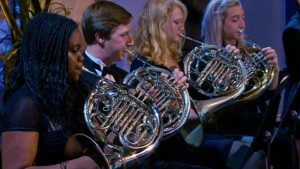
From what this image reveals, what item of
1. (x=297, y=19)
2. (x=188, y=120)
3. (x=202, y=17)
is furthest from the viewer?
(x=202, y=17)

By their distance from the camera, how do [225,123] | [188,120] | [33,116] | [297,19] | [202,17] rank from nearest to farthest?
[33,116]
[188,120]
[297,19]
[225,123]
[202,17]

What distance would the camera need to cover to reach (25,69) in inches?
77.5

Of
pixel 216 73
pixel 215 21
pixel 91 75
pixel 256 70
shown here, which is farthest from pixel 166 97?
pixel 215 21

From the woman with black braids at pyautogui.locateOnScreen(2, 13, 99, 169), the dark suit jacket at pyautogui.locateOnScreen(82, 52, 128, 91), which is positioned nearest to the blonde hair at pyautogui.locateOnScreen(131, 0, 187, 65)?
the dark suit jacket at pyautogui.locateOnScreen(82, 52, 128, 91)

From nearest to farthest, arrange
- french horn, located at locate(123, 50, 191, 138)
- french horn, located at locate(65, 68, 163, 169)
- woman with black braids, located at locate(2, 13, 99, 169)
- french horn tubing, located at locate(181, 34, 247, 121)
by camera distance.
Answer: woman with black braids, located at locate(2, 13, 99, 169)
french horn, located at locate(65, 68, 163, 169)
french horn, located at locate(123, 50, 191, 138)
french horn tubing, located at locate(181, 34, 247, 121)

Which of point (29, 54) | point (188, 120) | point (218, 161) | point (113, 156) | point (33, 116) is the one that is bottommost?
point (218, 161)

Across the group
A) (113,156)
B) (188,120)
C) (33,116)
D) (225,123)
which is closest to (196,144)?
(188,120)

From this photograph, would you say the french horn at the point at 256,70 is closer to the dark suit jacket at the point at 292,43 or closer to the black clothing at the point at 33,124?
the dark suit jacket at the point at 292,43

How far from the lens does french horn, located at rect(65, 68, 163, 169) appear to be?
2.02m

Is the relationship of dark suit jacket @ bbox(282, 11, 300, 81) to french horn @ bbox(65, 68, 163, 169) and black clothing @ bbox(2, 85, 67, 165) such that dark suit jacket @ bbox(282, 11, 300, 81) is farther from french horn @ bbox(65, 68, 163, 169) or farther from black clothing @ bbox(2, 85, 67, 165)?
black clothing @ bbox(2, 85, 67, 165)

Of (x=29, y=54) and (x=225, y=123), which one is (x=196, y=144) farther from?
(x=29, y=54)

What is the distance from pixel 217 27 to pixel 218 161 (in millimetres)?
854

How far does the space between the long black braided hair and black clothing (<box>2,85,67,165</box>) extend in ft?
0.09

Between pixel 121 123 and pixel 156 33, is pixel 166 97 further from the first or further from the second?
pixel 156 33
